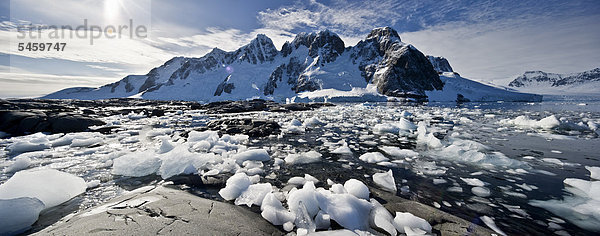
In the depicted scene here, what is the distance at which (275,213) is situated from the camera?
7.91 feet

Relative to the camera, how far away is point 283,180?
373cm

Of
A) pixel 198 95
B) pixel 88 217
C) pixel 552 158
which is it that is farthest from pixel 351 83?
pixel 88 217

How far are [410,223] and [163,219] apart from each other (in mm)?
2470

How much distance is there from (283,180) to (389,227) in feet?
6.30

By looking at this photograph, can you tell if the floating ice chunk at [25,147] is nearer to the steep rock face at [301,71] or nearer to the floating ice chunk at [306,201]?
the floating ice chunk at [306,201]

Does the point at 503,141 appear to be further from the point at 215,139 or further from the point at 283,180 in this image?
the point at 215,139

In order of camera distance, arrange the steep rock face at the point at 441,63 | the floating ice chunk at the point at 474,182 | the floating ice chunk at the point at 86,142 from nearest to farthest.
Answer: the floating ice chunk at the point at 474,182 < the floating ice chunk at the point at 86,142 < the steep rock face at the point at 441,63

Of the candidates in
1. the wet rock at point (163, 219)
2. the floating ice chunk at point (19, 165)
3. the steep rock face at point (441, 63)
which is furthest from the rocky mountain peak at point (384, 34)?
the floating ice chunk at point (19, 165)

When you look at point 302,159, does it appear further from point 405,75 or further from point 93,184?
point 405,75

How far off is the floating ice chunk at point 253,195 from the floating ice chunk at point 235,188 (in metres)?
0.08

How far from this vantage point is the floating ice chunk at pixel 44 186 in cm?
251

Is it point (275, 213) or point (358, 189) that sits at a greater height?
point (358, 189)

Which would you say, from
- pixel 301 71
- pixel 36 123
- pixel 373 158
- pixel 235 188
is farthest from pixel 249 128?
pixel 301 71

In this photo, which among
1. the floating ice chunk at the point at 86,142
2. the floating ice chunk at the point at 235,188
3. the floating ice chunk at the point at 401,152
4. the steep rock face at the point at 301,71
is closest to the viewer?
the floating ice chunk at the point at 235,188
